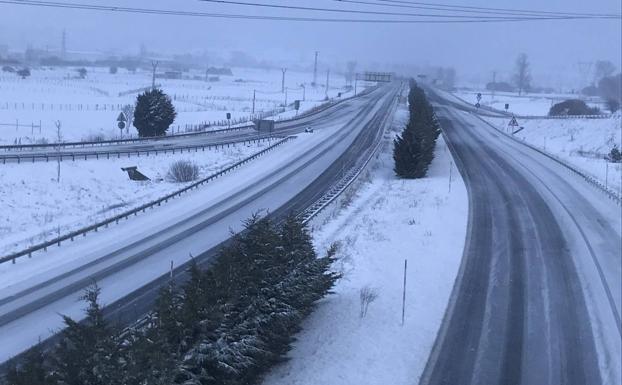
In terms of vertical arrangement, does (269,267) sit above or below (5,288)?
above

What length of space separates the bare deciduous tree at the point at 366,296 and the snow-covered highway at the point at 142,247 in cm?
640

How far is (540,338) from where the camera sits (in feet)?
48.3

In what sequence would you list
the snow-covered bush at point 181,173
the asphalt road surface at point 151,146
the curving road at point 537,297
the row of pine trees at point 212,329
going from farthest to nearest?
the snow-covered bush at point 181,173
the asphalt road surface at point 151,146
the curving road at point 537,297
the row of pine trees at point 212,329

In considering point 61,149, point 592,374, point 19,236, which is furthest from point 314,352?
point 61,149

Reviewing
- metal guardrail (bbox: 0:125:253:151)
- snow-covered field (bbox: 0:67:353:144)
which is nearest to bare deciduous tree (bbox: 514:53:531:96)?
snow-covered field (bbox: 0:67:353:144)

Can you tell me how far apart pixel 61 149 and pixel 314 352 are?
104 ft

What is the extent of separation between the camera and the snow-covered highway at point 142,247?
17.9 meters

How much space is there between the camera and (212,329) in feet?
36.3

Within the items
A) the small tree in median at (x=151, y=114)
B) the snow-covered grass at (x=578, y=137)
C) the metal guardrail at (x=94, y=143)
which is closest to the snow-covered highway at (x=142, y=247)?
the metal guardrail at (x=94, y=143)

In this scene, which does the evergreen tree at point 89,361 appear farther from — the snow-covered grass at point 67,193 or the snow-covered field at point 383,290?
the snow-covered grass at point 67,193

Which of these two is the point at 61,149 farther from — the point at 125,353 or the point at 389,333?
the point at 125,353

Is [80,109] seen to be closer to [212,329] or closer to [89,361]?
[212,329]

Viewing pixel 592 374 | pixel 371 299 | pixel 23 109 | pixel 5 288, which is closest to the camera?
pixel 592 374

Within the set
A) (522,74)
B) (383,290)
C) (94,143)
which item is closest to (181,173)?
(94,143)
